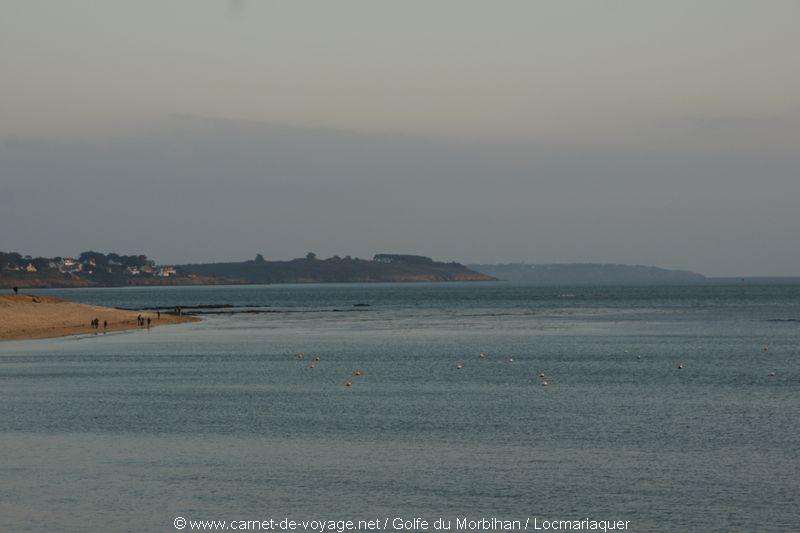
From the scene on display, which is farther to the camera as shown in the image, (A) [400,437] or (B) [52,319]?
(B) [52,319]

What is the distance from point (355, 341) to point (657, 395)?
46454 mm

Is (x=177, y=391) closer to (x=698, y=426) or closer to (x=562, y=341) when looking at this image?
(x=698, y=426)

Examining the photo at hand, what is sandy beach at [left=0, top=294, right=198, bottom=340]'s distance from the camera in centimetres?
10306

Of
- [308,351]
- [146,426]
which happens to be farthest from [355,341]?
[146,426]

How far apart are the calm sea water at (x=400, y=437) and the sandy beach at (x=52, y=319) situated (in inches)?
868

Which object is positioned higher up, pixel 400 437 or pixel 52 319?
pixel 52 319

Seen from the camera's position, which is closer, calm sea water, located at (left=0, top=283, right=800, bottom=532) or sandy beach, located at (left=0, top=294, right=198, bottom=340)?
calm sea water, located at (left=0, top=283, right=800, bottom=532)

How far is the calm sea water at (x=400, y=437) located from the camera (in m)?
27.7

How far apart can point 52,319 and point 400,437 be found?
86863 millimetres

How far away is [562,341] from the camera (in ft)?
309

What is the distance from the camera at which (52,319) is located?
117m

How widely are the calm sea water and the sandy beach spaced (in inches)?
868

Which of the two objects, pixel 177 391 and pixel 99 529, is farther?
pixel 177 391

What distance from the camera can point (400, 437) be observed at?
1495 inches
